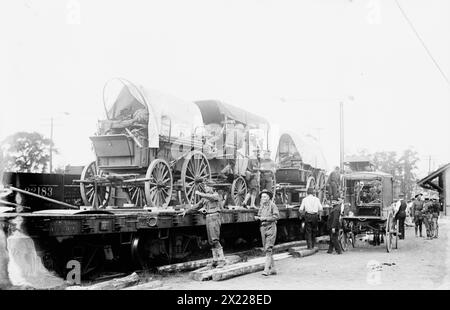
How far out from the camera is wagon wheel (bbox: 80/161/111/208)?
38.9ft

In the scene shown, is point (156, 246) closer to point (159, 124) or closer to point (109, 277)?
point (109, 277)

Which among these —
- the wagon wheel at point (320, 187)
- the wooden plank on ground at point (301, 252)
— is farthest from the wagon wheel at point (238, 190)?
the wagon wheel at point (320, 187)

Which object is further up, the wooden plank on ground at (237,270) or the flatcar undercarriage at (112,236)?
the flatcar undercarriage at (112,236)

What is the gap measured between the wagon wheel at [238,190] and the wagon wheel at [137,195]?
327 centimetres

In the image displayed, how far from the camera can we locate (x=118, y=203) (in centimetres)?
1248

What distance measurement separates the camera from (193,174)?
12.5 meters

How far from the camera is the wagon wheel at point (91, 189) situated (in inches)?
467

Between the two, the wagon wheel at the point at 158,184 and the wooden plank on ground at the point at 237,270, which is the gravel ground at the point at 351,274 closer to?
the wooden plank on ground at the point at 237,270

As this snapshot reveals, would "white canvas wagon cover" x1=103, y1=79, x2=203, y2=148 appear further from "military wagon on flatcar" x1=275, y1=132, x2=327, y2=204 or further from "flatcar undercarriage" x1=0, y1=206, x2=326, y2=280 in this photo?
"military wagon on flatcar" x1=275, y1=132, x2=327, y2=204

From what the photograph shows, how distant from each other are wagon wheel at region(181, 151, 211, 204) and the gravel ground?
275 centimetres

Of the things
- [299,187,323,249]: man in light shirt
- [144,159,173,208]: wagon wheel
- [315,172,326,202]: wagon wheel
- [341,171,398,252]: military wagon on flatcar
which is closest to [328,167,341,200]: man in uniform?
→ [341,171,398,252]: military wagon on flatcar

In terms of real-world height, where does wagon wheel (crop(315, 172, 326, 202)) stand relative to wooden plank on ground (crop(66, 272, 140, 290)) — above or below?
above
